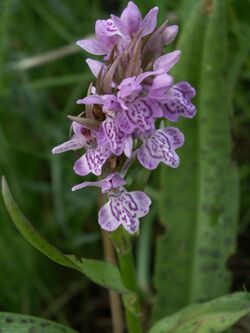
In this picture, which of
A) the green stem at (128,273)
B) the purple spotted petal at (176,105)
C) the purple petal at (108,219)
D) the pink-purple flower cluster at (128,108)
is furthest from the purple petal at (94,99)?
the green stem at (128,273)

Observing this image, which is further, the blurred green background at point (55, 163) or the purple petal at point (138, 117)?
the blurred green background at point (55, 163)

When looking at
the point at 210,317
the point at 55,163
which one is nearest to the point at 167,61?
the point at 210,317

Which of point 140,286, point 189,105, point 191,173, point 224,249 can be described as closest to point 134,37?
point 189,105

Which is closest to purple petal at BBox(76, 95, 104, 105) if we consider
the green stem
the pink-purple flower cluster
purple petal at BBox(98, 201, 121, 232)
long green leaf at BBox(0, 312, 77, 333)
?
the pink-purple flower cluster

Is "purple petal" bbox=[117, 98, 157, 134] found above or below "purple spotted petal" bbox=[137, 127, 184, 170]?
above

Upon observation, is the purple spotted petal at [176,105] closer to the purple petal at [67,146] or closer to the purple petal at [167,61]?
the purple petal at [167,61]

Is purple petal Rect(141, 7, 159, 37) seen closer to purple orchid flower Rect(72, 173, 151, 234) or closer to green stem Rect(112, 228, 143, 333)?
purple orchid flower Rect(72, 173, 151, 234)

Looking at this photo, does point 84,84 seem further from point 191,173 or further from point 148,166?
point 148,166
